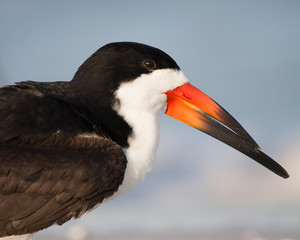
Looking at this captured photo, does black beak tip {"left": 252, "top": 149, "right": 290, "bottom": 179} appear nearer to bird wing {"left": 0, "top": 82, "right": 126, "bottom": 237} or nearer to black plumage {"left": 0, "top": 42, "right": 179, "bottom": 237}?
black plumage {"left": 0, "top": 42, "right": 179, "bottom": 237}

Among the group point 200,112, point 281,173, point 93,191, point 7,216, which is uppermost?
point 200,112

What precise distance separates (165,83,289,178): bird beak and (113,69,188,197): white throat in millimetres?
336

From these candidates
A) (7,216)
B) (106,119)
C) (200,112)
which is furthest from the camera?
(200,112)

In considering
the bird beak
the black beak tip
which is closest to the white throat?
the bird beak

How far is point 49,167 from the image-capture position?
7238mm

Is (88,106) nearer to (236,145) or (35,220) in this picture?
(35,220)

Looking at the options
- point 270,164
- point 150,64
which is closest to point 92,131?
point 150,64

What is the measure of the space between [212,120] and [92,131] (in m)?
1.88

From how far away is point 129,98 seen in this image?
7859 millimetres

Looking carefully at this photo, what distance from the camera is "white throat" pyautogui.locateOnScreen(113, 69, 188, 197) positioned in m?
7.88

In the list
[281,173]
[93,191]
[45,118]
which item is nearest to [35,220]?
[93,191]

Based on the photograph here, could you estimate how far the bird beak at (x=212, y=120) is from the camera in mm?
8477

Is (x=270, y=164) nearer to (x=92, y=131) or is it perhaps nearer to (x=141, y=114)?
(x=141, y=114)

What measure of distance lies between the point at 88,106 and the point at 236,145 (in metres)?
2.27
